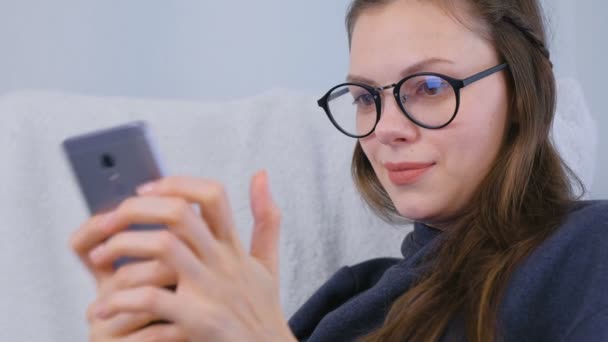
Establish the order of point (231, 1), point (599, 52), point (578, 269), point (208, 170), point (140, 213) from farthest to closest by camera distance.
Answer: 1. point (599, 52)
2. point (231, 1)
3. point (208, 170)
4. point (578, 269)
5. point (140, 213)

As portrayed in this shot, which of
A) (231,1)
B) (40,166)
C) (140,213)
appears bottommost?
(140,213)

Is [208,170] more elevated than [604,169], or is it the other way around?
[208,170]

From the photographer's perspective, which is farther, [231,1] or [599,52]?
[599,52]

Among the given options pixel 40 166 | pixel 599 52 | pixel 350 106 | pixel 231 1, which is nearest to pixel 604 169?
pixel 599 52

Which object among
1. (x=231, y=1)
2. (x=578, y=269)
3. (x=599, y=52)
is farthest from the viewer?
(x=599, y=52)

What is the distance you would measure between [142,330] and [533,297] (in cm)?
45

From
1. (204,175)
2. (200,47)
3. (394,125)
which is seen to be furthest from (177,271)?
(200,47)

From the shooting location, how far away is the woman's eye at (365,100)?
0.87 metres

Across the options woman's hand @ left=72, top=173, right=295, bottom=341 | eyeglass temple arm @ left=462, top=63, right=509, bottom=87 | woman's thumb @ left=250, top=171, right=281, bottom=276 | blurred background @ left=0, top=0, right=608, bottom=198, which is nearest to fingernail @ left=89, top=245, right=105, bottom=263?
woman's hand @ left=72, top=173, right=295, bottom=341

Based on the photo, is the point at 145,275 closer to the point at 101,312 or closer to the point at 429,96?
the point at 101,312

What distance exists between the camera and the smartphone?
0.46 meters

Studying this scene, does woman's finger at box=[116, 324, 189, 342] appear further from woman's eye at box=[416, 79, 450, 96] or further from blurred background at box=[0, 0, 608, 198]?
blurred background at box=[0, 0, 608, 198]

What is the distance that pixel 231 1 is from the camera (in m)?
1.27

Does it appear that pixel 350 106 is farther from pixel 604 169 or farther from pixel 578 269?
pixel 604 169
